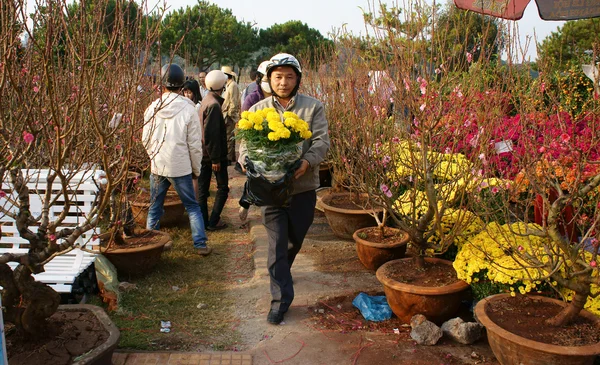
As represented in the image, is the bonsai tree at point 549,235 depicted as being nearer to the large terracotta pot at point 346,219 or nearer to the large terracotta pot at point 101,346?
the large terracotta pot at point 346,219

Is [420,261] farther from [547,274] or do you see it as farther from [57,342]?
[57,342]

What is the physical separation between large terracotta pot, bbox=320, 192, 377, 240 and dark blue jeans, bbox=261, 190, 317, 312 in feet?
6.00

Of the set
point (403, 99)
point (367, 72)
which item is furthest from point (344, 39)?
point (403, 99)

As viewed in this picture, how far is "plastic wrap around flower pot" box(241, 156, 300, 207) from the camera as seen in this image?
3605 millimetres

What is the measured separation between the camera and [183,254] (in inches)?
223

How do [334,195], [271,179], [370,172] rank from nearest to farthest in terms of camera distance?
[271,179] → [370,172] → [334,195]

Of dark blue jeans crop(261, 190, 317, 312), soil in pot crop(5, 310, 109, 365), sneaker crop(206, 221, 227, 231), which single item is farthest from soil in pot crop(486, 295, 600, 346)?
sneaker crop(206, 221, 227, 231)

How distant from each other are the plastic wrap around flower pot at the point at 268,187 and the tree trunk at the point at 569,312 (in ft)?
6.04

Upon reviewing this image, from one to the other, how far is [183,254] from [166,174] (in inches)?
37.0

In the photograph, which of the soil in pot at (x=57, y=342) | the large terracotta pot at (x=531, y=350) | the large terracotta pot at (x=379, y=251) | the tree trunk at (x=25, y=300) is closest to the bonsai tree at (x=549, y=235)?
the large terracotta pot at (x=531, y=350)

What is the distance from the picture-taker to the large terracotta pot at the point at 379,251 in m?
4.88

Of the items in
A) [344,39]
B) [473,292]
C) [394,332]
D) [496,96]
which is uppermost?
[344,39]

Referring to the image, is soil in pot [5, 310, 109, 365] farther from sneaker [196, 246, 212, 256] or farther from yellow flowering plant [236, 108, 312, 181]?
sneaker [196, 246, 212, 256]

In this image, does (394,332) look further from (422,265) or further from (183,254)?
(183,254)
